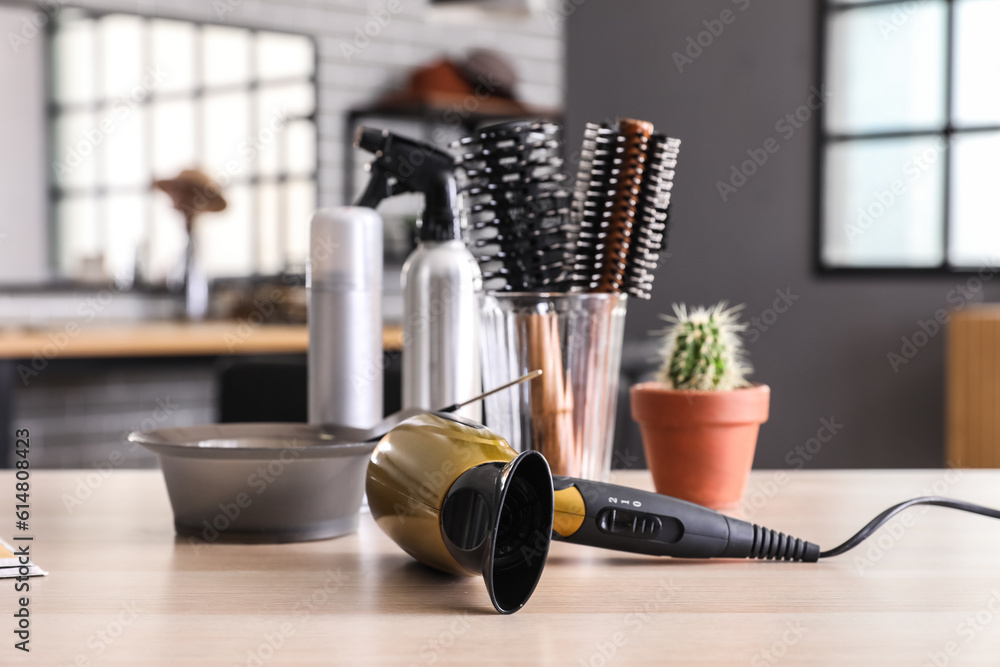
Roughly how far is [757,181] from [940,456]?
1.26m

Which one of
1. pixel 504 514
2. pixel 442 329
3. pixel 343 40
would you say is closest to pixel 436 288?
pixel 442 329

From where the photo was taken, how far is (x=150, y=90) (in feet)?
11.1

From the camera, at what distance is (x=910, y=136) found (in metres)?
3.85

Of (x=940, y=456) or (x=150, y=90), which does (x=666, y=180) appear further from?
(x=940, y=456)

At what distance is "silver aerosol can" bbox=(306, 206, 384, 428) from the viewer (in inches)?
31.4

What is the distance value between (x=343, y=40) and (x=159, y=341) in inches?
71.7

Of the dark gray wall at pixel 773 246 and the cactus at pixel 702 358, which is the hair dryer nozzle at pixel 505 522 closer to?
the cactus at pixel 702 358

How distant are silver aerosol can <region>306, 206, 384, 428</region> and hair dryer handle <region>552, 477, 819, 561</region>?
0.22 metres

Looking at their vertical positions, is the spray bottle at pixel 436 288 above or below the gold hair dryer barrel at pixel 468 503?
above

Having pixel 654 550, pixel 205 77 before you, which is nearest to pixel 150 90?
pixel 205 77

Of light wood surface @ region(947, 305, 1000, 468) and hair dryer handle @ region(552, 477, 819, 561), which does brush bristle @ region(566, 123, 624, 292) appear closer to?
hair dryer handle @ region(552, 477, 819, 561)

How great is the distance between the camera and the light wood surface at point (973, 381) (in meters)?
3.16

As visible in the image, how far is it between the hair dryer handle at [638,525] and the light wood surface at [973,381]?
2.77 m

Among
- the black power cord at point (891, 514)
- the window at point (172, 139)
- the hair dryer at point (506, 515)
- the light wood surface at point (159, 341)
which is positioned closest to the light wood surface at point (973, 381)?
the light wood surface at point (159, 341)
